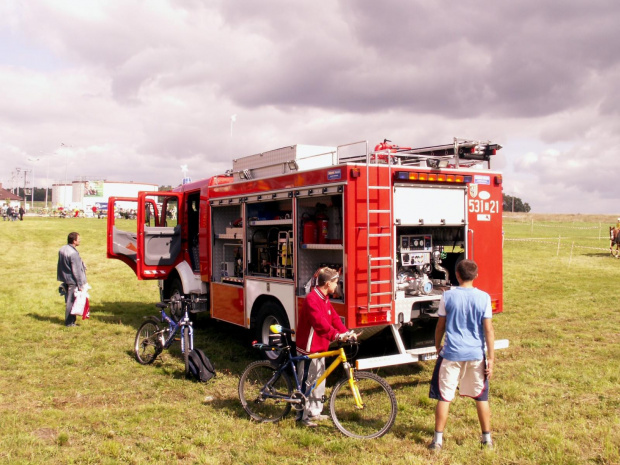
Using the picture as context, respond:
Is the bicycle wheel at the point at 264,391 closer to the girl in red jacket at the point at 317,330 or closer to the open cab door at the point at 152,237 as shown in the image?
the girl in red jacket at the point at 317,330

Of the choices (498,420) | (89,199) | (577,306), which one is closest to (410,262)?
(498,420)

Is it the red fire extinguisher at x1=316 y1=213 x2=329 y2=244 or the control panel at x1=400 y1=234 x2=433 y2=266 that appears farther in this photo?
the red fire extinguisher at x1=316 y1=213 x2=329 y2=244

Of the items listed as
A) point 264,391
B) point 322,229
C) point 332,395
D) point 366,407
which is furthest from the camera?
point 322,229

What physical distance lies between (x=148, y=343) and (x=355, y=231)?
151 inches

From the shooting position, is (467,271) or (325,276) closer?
(467,271)

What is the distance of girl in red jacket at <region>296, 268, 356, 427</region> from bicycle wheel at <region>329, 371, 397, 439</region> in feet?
0.81

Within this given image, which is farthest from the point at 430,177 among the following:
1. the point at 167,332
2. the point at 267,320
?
the point at 167,332

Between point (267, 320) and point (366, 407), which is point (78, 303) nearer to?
point (267, 320)

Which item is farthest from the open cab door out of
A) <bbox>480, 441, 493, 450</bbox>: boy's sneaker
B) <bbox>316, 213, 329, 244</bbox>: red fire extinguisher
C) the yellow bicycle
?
<bbox>480, 441, 493, 450</bbox>: boy's sneaker

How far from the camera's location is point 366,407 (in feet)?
18.9

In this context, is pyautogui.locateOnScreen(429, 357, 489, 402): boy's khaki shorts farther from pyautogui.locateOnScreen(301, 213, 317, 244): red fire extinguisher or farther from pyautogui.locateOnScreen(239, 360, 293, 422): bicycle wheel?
pyautogui.locateOnScreen(301, 213, 317, 244): red fire extinguisher

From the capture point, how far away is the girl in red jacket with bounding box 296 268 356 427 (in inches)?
219

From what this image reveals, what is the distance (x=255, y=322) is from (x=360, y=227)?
278 cm

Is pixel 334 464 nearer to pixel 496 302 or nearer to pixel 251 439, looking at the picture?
pixel 251 439
